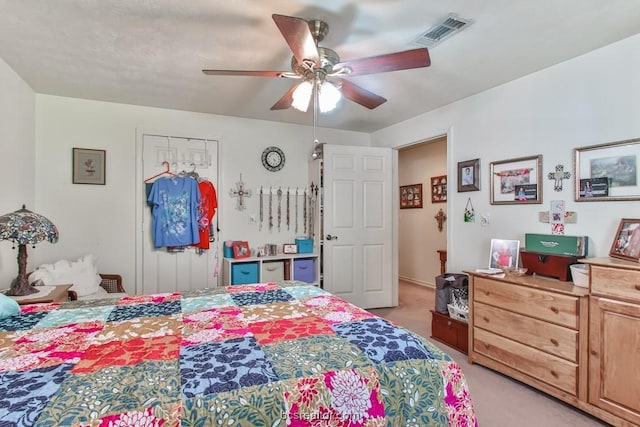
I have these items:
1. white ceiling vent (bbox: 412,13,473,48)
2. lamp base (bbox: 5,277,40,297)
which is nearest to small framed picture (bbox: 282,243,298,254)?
lamp base (bbox: 5,277,40,297)

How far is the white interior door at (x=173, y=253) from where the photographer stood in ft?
11.6

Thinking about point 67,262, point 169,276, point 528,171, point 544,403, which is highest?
point 528,171

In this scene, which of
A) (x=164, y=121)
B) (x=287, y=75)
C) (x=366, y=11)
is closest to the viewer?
(x=366, y=11)

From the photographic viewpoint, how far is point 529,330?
2279mm

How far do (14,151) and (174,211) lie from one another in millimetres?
1364

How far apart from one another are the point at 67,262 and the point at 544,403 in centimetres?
395

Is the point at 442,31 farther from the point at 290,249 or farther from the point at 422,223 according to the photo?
the point at 422,223

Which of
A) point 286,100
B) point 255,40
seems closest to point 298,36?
point 255,40

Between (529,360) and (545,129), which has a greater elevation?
(545,129)

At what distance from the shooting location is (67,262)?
9.69 ft

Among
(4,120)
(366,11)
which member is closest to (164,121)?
(4,120)

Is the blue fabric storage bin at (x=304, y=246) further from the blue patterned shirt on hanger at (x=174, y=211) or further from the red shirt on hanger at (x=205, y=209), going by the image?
the blue patterned shirt on hanger at (x=174, y=211)

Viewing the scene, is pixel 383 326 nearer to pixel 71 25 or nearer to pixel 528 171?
pixel 528 171

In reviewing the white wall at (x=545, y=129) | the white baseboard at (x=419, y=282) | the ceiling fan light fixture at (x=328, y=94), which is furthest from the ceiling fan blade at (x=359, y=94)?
the white baseboard at (x=419, y=282)
